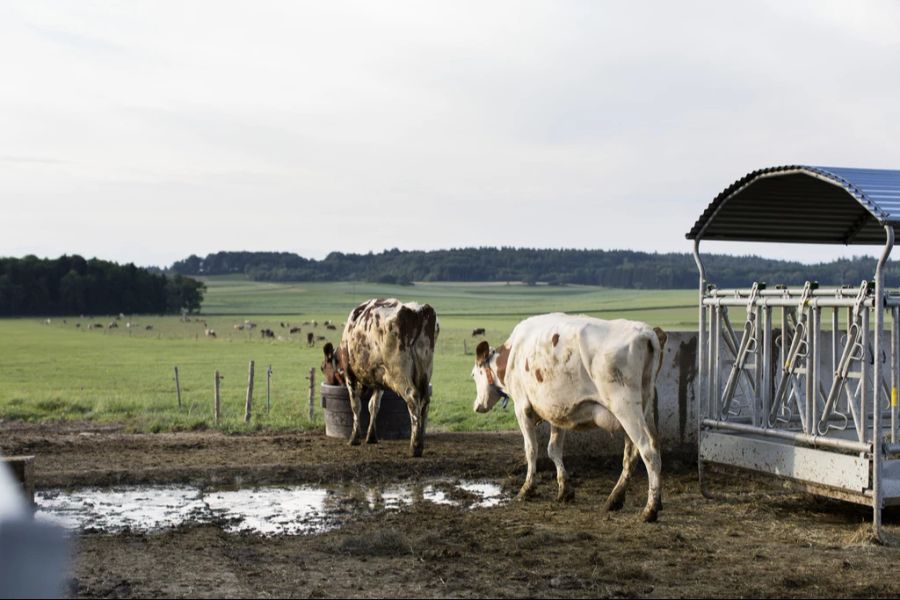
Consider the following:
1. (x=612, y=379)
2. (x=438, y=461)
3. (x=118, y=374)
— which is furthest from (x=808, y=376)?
(x=118, y=374)

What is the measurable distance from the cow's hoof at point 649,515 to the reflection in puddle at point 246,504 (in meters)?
2.05

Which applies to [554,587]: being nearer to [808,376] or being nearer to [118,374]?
[808,376]

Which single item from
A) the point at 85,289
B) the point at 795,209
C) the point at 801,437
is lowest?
the point at 801,437

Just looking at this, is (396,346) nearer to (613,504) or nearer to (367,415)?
(367,415)

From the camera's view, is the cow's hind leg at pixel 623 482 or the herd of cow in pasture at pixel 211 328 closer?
the cow's hind leg at pixel 623 482

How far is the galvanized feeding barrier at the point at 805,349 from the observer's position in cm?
1078

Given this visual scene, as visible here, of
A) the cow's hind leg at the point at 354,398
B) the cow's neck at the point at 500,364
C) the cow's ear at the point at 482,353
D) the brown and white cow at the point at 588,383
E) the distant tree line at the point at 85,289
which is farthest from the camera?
the distant tree line at the point at 85,289

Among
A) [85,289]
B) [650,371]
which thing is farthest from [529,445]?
[85,289]

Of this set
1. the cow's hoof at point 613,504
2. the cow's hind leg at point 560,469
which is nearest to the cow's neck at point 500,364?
the cow's hind leg at point 560,469

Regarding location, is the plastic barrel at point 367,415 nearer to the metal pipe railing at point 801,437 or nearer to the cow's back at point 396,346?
the cow's back at point 396,346

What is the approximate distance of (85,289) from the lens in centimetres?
10144

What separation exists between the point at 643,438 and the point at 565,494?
1.61m

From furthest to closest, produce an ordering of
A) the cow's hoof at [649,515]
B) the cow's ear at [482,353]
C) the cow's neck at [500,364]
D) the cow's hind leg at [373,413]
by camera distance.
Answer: the cow's hind leg at [373,413], the cow's ear at [482,353], the cow's neck at [500,364], the cow's hoof at [649,515]

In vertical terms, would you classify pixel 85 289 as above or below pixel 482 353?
above
